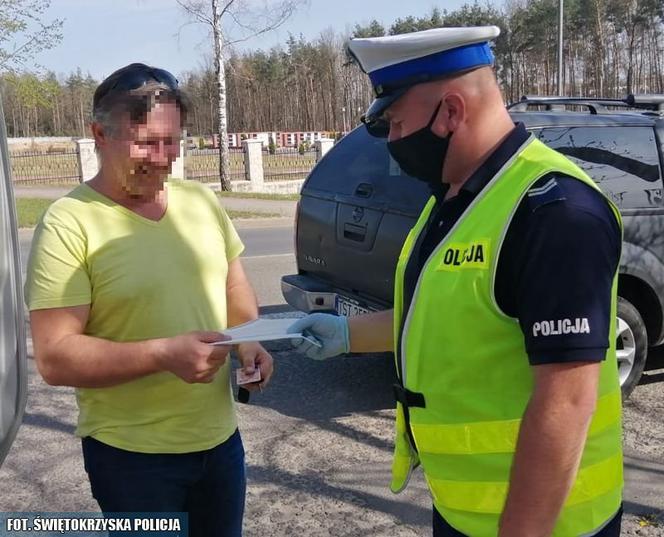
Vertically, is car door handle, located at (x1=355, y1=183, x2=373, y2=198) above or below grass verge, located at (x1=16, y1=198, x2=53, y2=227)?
above

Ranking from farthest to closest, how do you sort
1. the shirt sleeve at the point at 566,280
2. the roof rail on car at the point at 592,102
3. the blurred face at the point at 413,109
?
the roof rail on car at the point at 592,102 < the blurred face at the point at 413,109 < the shirt sleeve at the point at 566,280

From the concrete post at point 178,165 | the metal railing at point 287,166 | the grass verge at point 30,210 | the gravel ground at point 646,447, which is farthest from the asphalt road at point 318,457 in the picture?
the metal railing at point 287,166

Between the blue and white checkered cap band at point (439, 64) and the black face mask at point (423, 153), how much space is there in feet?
0.25

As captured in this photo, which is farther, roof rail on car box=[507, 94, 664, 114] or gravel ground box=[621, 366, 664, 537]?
roof rail on car box=[507, 94, 664, 114]

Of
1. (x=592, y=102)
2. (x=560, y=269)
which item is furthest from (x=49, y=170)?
(x=560, y=269)

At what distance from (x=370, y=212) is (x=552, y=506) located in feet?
11.8

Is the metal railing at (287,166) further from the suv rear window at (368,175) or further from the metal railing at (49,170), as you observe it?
the suv rear window at (368,175)

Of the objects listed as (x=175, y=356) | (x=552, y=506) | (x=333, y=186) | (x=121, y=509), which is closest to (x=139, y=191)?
(x=175, y=356)

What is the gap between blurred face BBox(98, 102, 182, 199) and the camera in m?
1.98

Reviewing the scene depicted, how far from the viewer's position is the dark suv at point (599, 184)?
481 cm

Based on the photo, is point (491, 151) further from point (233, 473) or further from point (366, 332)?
point (233, 473)

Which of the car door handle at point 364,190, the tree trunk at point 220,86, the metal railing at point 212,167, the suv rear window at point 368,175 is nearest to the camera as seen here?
the suv rear window at point 368,175

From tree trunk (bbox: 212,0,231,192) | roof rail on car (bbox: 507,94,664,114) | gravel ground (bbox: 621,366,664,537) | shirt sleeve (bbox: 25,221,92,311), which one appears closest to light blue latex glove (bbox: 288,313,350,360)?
shirt sleeve (bbox: 25,221,92,311)

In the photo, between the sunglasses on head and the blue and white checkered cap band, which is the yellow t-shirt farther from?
the blue and white checkered cap band
